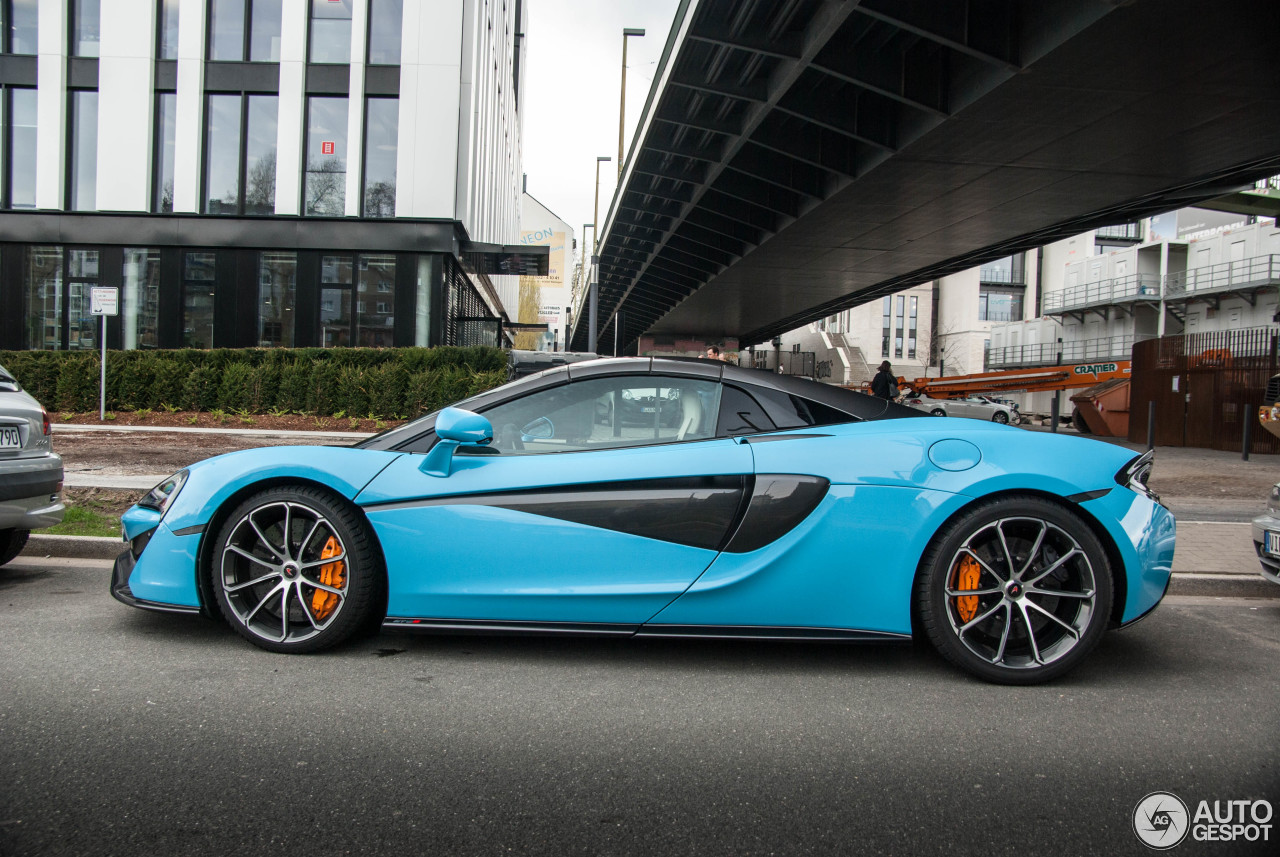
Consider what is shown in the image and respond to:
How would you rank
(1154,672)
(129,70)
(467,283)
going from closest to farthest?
(1154,672), (129,70), (467,283)

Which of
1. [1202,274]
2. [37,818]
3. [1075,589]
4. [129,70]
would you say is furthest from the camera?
[1202,274]

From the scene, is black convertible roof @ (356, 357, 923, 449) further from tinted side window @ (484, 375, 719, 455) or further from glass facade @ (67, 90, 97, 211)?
glass facade @ (67, 90, 97, 211)

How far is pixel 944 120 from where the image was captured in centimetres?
1541

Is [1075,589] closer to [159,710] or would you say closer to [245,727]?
[245,727]

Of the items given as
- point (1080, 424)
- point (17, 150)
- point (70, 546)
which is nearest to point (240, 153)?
point (17, 150)

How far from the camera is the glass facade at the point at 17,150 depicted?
20.8 metres

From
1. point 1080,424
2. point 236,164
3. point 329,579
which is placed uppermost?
point 236,164

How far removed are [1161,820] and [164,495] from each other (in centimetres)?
366

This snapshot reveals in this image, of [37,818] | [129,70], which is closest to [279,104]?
[129,70]

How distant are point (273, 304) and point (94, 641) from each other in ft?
62.2

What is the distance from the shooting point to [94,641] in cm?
345

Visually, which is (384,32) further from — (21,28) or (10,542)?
(10,542)

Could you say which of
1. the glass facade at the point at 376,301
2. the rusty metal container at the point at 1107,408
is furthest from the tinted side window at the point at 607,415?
the rusty metal container at the point at 1107,408

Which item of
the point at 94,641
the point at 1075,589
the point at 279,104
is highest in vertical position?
the point at 279,104
